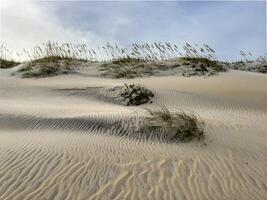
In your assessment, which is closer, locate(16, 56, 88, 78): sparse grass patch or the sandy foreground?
the sandy foreground

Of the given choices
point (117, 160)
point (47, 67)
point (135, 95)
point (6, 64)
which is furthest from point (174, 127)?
point (6, 64)

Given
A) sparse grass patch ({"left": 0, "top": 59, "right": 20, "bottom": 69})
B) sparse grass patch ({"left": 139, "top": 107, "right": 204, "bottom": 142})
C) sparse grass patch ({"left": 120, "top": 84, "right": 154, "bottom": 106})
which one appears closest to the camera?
sparse grass patch ({"left": 139, "top": 107, "right": 204, "bottom": 142})

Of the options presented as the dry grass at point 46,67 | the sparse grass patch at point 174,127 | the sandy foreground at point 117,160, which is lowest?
the sandy foreground at point 117,160

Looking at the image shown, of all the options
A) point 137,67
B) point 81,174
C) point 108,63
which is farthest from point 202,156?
point 108,63

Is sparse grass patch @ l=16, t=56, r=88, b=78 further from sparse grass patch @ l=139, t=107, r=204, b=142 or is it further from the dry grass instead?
sparse grass patch @ l=139, t=107, r=204, b=142

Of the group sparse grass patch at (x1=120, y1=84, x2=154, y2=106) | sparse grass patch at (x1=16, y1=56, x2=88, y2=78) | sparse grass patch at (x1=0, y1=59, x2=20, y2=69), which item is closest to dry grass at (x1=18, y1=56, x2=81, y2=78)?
sparse grass patch at (x1=16, y1=56, x2=88, y2=78)

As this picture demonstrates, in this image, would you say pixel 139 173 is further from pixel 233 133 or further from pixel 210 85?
pixel 210 85

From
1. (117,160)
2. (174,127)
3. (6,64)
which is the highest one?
(6,64)

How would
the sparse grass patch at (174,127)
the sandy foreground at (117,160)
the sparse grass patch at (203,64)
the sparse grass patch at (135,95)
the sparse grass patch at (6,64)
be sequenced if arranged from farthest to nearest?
the sparse grass patch at (6,64) → the sparse grass patch at (203,64) → the sparse grass patch at (135,95) → the sparse grass patch at (174,127) → the sandy foreground at (117,160)

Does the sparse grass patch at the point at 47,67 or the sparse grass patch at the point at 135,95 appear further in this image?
the sparse grass patch at the point at 47,67

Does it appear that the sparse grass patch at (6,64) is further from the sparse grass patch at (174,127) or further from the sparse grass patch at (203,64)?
the sparse grass patch at (174,127)

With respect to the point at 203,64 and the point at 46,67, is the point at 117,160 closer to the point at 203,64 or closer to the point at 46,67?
the point at 203,64

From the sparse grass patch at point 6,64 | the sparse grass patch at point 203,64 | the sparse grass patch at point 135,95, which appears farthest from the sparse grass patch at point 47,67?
the sparse grass patch at point 135,95

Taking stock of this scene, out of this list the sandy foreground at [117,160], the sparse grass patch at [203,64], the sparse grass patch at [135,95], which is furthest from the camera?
the sparse grass patch at [203,64]
